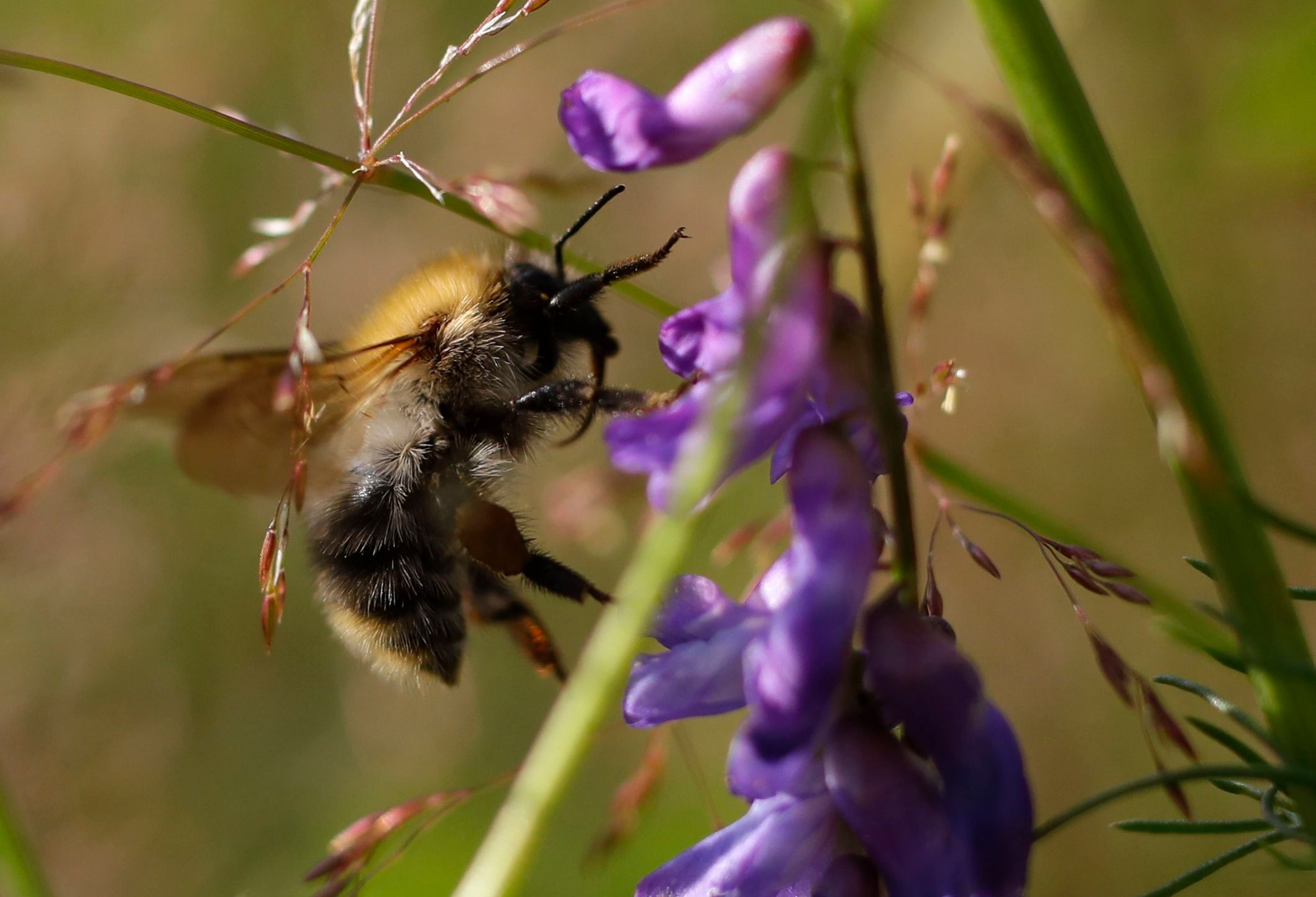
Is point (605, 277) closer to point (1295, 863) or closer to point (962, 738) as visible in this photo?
point (962, 738)

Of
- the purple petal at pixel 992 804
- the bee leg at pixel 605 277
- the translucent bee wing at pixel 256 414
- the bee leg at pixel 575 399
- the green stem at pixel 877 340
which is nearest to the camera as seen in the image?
the green stem at pixel 877 340

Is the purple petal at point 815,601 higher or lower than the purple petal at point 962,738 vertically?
higher

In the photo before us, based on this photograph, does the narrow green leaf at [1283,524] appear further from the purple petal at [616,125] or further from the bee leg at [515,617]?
the bee leg at [515,617]

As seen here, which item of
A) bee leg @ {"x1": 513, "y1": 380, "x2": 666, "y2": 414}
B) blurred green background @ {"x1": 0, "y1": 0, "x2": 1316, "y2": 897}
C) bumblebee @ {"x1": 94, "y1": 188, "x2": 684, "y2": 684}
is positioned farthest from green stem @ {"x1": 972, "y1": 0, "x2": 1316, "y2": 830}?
blurred green background @ {"x1": 0, "y1": 0, "x2": 1316, "y2": 897}

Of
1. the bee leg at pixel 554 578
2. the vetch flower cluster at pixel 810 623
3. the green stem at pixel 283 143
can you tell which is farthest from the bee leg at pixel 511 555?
the vetch flower cluster at pixel 810 623

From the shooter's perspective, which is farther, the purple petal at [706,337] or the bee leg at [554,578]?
the bee leg at [554,578]

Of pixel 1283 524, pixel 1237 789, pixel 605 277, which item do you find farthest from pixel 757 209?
pixel 605 277
